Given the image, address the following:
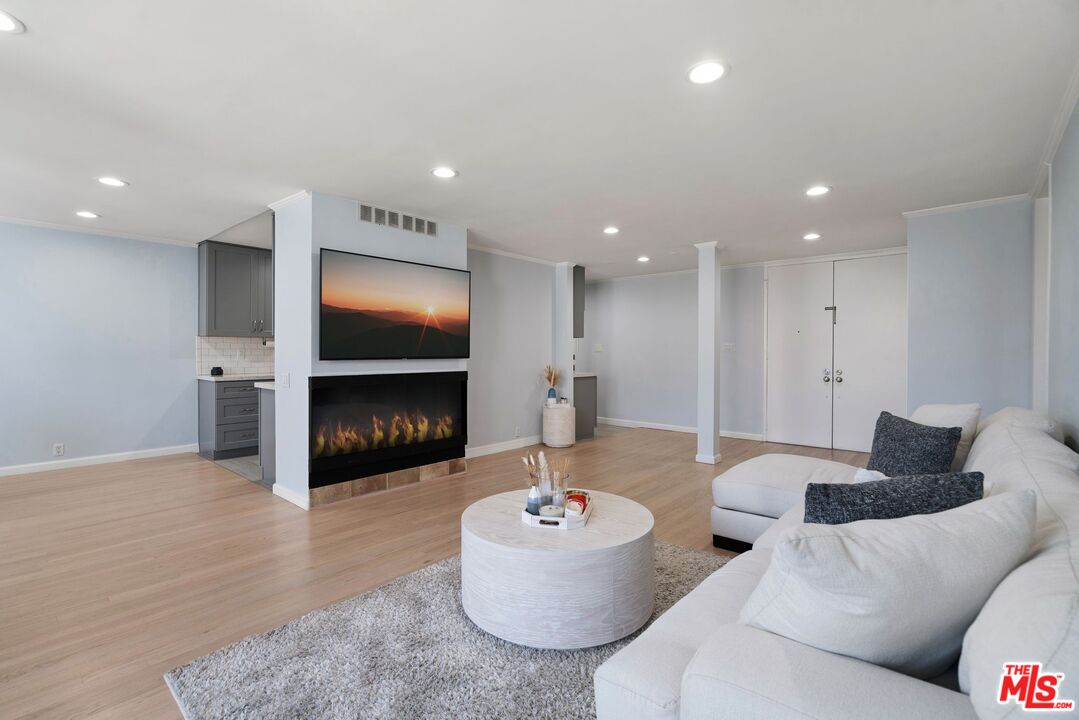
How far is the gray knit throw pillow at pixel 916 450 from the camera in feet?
8.02

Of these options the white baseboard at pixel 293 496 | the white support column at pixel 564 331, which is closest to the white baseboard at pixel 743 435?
the white support column at pixel 564 331

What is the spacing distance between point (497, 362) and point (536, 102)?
13.0 feet

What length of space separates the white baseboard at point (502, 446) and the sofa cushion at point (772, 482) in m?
3.34

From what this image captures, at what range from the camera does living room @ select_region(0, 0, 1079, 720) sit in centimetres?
120

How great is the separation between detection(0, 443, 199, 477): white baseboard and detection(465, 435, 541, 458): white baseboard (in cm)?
320

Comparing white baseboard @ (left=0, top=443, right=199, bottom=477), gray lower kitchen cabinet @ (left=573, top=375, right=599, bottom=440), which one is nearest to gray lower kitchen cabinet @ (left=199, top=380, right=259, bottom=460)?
white baseboard @ (left=0, top=443, right=199, bottom=477)

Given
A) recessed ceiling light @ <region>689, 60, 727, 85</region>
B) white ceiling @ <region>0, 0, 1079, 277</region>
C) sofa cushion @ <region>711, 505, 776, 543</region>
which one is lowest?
sofa cushion @ <region>711, 505, 776, 543</region>

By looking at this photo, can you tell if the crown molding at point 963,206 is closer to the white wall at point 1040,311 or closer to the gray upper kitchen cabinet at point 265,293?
the white wall at point 1040,311

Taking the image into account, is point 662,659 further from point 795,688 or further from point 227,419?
point 227,419

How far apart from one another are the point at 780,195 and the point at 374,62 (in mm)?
3104

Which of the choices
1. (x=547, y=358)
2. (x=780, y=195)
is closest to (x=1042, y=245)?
(x=780, y=195)

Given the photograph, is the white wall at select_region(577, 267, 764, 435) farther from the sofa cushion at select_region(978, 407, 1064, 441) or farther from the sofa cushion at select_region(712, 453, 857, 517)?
the sofa cushion at select_region(978, 407, 1064, 441)

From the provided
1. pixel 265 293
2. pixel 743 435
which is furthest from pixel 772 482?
pixel 265 293

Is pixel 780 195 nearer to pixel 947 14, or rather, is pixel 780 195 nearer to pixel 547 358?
pixel 947 14
